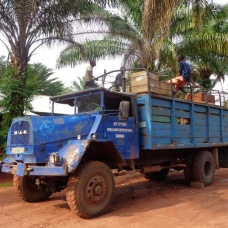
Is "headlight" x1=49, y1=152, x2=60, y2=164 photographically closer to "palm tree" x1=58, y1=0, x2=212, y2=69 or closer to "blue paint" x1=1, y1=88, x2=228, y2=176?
"blue paint" x1=1, y1=88, x2=228, y2=176

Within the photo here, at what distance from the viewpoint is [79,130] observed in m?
6.29

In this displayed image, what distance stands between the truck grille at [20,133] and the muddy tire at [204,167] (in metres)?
4.59

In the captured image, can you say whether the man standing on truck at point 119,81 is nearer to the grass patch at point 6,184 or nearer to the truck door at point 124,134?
the truck door at point 124,134

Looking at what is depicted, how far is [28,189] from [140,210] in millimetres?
2404

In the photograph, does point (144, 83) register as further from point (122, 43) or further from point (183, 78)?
point (122, 43)

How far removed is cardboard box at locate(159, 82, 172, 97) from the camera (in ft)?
24.7

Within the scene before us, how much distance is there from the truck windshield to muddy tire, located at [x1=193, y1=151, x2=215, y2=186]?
3478mm

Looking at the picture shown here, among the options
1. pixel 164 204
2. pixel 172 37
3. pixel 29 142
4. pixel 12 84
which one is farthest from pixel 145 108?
pixel 172 37

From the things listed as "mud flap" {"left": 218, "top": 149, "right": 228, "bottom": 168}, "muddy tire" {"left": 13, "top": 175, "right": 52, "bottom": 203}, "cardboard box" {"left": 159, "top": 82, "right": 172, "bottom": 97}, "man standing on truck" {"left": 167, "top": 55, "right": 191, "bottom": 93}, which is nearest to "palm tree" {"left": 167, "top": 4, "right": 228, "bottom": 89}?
"man standing on truck" {"left": 167, "top": 55, "right": 191, "bottom": 93}

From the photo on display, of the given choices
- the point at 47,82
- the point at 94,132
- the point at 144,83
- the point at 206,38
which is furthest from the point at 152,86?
the point at 47,82

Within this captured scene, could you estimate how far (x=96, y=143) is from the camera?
6109mm

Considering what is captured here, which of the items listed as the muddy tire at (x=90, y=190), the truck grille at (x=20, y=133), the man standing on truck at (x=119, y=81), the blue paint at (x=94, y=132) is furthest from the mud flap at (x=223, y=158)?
the truck grille at (x=20, y=133)

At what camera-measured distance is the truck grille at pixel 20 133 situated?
6062 mm

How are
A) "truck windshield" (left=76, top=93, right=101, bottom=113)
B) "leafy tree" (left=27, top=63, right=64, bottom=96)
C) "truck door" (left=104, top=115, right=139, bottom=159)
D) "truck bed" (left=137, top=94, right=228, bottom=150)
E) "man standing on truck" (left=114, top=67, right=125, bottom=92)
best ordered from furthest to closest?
"leafy tree" (left=27, top=63, right=64, bottom=96)
"man standing on truck" (left=114, top=67, right=125, bottom=92)
"truck bed" (left=137, top=94, right=228, bottom=150)
"truck windshield" (left=76, top=93, right=101, bottom=113)
"truck door" (left=104, top=115, right=139, bottom=159)
